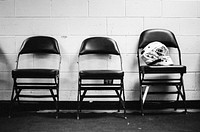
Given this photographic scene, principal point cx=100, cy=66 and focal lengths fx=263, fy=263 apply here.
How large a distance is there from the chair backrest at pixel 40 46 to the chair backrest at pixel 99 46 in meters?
0.33

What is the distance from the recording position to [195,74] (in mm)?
3309

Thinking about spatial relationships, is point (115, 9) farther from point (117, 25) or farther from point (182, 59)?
point (182, 59)

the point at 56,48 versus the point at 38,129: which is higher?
the point at 56,48

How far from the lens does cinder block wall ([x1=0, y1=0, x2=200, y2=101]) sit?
3.27 metres

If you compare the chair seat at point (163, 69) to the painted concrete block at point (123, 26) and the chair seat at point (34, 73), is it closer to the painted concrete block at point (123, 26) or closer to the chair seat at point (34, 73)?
the painted concrete block at point (123, 26)

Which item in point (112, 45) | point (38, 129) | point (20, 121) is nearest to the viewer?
point (38, 129)

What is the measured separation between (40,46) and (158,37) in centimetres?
143

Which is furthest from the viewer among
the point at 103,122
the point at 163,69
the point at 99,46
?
the point at 99,46

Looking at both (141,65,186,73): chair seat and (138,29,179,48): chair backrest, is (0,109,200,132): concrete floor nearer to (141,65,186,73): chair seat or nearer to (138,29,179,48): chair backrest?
(141,65,186,73): chair seat

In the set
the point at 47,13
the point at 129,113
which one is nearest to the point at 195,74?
the point at 129,113

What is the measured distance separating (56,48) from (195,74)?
5.77 ft

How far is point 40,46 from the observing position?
3150mm

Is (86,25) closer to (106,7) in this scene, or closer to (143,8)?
(106,7)

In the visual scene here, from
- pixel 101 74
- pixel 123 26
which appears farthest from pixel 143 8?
pixel 101 74
